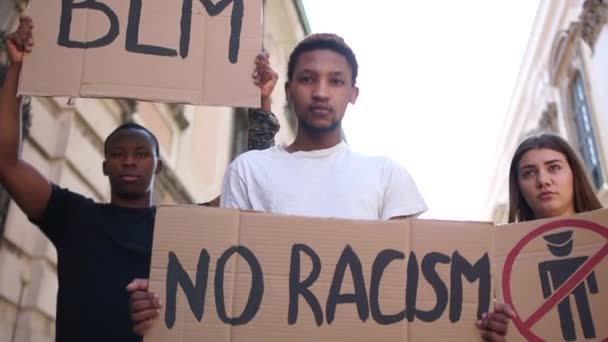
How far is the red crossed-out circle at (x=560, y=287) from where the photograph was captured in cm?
180

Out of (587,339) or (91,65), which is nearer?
(587,339)

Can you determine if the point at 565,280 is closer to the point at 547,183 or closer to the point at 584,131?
the point at 547,183

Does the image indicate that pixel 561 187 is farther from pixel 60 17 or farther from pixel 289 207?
pixel 60 17

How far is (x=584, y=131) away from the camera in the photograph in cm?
1305

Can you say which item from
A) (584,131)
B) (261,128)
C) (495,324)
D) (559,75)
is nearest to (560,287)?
(495,324)

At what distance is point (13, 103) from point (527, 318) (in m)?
1.79

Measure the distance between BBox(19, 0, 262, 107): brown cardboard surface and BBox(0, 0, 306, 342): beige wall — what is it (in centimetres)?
85

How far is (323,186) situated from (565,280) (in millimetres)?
757

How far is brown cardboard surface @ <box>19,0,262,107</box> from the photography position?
2.24 metres

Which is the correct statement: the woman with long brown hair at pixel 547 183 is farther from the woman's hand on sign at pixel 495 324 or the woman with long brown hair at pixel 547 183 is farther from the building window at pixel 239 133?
the building window at pixel 239 133

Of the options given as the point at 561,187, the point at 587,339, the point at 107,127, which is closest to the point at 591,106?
the point at 107,127

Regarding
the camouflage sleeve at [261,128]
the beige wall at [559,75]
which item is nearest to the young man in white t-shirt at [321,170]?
the camouflage sleeve at [261,128]

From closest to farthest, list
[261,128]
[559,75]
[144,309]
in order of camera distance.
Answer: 1. [144,309]
2. [261,128]
3. [559,75]

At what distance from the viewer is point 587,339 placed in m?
1.78
